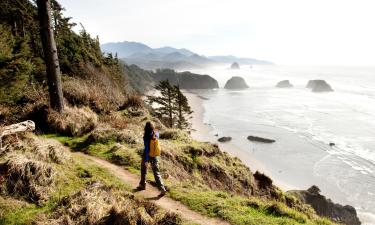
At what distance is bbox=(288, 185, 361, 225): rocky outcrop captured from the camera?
26359 millimetres

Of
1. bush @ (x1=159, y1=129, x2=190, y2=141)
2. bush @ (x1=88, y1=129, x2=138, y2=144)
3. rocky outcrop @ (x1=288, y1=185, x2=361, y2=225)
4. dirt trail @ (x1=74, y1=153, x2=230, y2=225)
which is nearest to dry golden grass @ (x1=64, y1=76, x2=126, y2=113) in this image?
bush @ (x1=159, y1=129, x2=190, y2=141)

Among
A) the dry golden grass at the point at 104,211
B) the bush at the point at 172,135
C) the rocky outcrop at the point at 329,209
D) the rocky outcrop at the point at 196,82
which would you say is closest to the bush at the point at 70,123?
the bush at the point at 172,135

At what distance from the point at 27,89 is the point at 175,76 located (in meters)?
152

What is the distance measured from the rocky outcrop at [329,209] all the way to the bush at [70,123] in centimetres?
1884

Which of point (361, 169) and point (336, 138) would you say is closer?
point (361, 169)

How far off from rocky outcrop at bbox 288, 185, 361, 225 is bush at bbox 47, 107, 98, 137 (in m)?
18.8

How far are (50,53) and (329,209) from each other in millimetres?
25616

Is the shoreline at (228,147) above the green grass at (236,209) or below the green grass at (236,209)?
below

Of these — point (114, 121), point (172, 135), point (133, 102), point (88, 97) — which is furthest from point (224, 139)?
point (114, 121)

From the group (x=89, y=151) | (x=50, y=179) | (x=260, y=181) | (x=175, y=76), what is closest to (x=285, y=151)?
(x=260, y=181)

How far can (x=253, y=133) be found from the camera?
56.7 m

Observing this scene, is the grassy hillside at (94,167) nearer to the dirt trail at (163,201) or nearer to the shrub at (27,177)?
the shrub at (27,177)

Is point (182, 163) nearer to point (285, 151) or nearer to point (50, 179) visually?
point (50, 179)

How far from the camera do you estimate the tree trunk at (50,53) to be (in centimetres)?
1260
